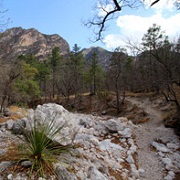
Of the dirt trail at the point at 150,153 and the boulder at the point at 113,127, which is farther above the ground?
the boulder at the point at 113,127

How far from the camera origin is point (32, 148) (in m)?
3.41

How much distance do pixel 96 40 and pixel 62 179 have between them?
514cm

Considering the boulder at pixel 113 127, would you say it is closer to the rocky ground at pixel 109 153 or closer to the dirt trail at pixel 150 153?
the rocky ground at pixel 109 153

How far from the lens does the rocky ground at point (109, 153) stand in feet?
12.1

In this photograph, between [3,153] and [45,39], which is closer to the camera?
[3,153]

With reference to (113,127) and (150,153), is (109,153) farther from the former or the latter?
(113,127)

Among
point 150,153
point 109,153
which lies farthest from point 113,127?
point 109,153

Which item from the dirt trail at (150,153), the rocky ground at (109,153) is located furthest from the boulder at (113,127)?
the dirt trail at (150,153)

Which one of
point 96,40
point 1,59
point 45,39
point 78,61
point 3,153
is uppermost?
point 45,39

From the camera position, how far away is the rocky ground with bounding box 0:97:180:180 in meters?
3.68

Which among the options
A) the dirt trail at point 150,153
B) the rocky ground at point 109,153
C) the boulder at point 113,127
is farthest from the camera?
the boulder at point 113,127

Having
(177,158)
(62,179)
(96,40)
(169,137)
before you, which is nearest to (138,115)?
(169,137)

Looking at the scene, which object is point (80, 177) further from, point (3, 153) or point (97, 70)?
point (97, 70)

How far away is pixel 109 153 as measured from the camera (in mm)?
5758
